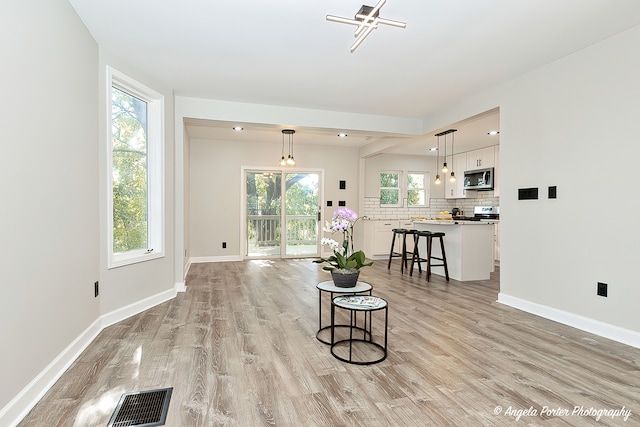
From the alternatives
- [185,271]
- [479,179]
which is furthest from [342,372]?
[479,179]

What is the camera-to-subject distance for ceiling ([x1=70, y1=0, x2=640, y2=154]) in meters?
2.44

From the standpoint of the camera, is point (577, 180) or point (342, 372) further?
point (577, 180)

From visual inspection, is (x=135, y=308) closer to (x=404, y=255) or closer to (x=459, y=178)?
(x=404, y=255)

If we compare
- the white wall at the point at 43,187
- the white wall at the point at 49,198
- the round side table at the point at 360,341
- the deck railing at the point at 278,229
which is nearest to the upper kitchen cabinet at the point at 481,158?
the deck railing at the point at 278,229

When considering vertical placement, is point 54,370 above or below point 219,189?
below

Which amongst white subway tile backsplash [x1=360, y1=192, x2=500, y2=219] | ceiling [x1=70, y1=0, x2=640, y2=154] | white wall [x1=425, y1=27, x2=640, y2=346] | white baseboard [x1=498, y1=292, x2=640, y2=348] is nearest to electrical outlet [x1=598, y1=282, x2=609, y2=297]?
white wall [x1=425, y1=27, x2=640, y2=346]

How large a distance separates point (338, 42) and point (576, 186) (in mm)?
2545

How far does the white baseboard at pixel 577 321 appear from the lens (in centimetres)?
274

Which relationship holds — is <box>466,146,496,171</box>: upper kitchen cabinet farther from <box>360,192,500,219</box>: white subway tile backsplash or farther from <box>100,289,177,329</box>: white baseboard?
<box>100,289,177,329</box>: white baseboard

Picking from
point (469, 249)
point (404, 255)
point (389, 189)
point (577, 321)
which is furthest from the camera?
point (389, 189)

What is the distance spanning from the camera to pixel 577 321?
3123 mm

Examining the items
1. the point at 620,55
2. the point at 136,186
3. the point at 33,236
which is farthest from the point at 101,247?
the point at 620,55

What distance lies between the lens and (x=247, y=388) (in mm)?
2025

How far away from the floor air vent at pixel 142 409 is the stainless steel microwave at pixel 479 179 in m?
6.81
